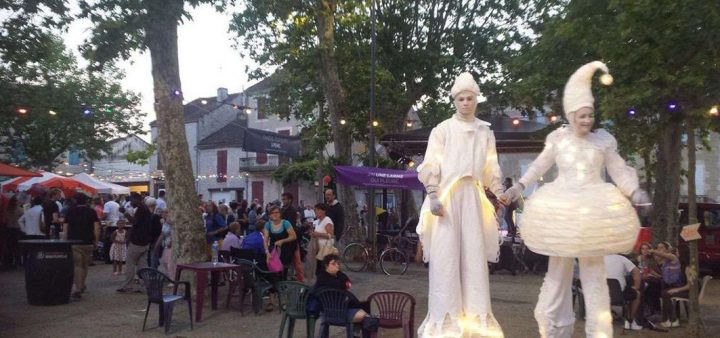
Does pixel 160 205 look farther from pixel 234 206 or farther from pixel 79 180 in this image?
pixel 79 180

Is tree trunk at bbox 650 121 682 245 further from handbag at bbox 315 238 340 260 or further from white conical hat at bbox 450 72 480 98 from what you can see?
white conical hat at bbox 450 72 480 98

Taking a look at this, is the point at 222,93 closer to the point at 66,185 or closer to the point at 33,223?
the point at 66,185

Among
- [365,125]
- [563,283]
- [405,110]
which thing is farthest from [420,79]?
[563,283]

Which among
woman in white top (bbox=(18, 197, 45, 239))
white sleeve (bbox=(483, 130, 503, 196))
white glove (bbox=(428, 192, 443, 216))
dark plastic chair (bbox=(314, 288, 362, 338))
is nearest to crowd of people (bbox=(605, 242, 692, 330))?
dark plastic chair (bbox=(314, 288, 362, 338))

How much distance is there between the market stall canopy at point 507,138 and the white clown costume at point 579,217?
11998 mm

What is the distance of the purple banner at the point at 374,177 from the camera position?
1495 centimetres

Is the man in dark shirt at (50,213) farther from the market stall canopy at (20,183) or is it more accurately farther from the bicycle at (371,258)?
the bicycle at (371,258)

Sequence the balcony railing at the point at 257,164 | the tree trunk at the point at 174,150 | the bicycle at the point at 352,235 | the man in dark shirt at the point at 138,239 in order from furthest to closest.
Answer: the balcony railing at the point at 257,164 < the bicycle at the point at 352,235 < the man in dark shirt at the point at 138,239 < the tree trunk at the point at 174,150

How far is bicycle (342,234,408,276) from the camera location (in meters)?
16.1

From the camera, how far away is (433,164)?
16.8ft

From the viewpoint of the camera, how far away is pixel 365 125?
1906 centimetres

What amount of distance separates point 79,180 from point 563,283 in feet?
71.2

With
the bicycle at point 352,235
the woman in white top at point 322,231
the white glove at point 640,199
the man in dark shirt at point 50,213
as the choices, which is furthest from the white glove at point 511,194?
the man in dark shirt at point 50,213

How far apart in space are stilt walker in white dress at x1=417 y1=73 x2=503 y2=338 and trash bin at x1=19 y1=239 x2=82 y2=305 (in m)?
7.81
